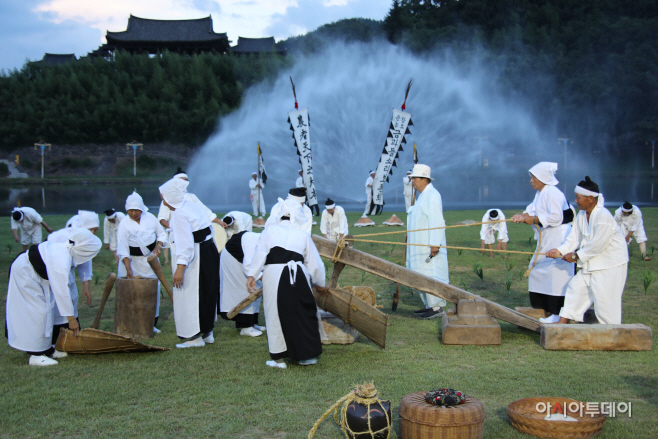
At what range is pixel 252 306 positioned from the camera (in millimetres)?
6266

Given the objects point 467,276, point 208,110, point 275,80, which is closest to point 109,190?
point 208,110

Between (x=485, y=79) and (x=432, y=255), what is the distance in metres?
38.7

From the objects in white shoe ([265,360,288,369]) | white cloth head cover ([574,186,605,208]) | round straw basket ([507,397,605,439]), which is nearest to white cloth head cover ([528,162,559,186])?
white cloth head cover ([574,186,605,208])

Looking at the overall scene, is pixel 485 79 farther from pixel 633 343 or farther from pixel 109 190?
pixel 633 343

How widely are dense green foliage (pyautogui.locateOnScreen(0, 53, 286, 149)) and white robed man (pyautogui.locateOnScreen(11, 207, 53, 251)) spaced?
3285cm

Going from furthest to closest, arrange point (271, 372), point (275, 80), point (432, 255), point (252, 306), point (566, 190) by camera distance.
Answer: point (275, 80) → point (566, 190) → point (432, 255) → point (252, 306) → point (271, 372)

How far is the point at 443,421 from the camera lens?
3.26 meters

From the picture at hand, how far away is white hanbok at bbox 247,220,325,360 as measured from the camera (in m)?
4.96

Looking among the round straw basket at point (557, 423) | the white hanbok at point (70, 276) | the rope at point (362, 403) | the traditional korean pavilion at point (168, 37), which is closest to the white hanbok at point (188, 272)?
the white hanbok at point (70, 276)

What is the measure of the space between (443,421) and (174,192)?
12.0ft

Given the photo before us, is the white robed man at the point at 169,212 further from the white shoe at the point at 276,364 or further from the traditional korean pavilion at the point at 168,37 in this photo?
the traditional korean pavilion at the point at 168,37

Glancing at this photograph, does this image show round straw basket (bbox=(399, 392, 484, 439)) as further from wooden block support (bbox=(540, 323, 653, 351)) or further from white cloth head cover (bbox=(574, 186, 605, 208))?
white cloth head cover (bbox=(574, 186, 605, 208))

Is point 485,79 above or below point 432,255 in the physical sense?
above

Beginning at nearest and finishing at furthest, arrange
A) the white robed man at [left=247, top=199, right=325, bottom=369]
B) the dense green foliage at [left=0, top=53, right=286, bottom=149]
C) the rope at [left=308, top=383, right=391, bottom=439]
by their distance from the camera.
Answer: the rope at [left=308, top=383, right=391, bottom=439] → the white robed man at [left=247, top=199, right=325, bottom=369] → the dense green foliage at [left=0, top=53, right=286, bottom=149]
